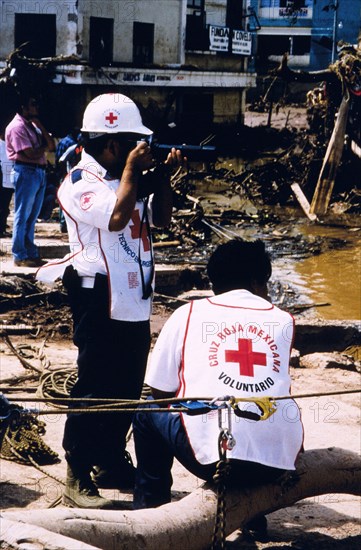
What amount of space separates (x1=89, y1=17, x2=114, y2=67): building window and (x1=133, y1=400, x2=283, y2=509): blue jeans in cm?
2617

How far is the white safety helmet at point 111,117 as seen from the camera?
461 cm

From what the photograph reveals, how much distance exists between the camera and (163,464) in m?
4.07

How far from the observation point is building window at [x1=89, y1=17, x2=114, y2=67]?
97.0ft

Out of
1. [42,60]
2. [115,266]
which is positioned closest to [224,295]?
[115,266]

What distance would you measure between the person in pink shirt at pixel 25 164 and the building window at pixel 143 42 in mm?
21869

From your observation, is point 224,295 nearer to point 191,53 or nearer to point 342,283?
point 342,283

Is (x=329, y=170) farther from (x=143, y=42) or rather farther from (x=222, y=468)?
(x=222, y=468)

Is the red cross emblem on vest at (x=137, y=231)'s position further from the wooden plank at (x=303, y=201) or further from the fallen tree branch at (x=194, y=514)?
the wooden plank at (x=303, y=201)

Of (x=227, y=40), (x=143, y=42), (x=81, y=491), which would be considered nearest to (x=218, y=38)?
(x=227, y=40)

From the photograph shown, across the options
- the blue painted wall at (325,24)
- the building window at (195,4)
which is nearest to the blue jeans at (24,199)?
the building window at (195,4)

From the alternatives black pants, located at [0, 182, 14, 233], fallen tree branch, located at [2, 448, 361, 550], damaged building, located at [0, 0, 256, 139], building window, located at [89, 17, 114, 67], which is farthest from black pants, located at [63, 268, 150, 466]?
building window, located at [89, 17, 114, 67]

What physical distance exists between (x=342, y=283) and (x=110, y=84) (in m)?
18.1

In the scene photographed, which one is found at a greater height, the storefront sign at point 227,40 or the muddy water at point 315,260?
the storefront sign at point 227,40

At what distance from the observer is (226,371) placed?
12.3ft
